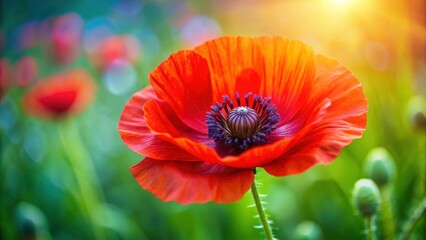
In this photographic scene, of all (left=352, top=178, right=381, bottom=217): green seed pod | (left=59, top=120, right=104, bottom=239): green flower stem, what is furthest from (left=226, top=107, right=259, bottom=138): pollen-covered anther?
(left=59, top=120, right=104, bottom=239): green flower stem

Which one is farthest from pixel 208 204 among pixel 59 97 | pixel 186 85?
pixel 186 85

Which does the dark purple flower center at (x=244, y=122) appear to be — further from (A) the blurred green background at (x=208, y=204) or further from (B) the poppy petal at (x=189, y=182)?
(A) the blurred green background at (x=208, y=204)

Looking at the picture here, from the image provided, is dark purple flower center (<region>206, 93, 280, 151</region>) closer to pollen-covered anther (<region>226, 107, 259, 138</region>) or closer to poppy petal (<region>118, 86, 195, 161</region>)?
pollen-covered anther (<region>226, 107, 259, 138</region>)

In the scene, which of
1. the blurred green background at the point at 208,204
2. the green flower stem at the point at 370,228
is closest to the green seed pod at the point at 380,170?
the blurred green background at the point at 208,204

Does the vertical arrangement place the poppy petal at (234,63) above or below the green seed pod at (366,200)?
above

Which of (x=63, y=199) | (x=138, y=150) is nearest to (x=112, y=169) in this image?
(x=63, y=199)

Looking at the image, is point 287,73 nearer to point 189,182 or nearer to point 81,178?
point 189,182

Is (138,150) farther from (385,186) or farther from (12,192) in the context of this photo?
(12,192)
